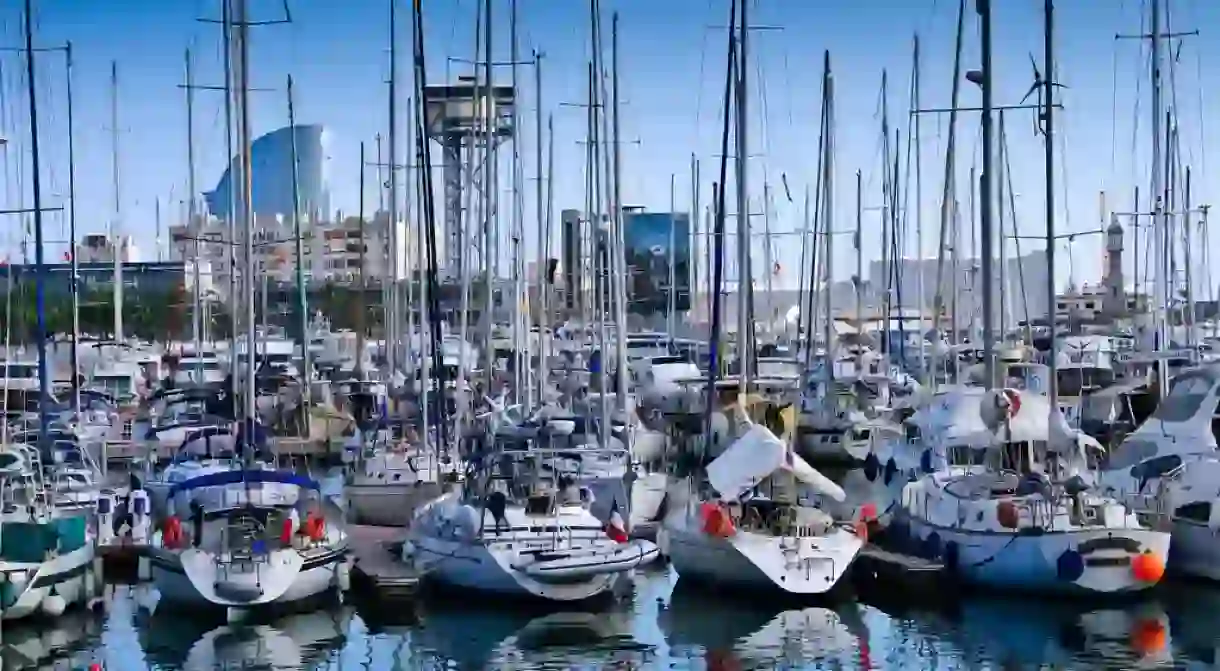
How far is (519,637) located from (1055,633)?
7.20 m

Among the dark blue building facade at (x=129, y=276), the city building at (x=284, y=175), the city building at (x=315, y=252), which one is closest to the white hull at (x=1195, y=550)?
the dark blue building facade at (x=129, y=276)

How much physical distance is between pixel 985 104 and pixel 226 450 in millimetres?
17505

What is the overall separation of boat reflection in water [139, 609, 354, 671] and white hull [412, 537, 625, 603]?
1.52 meters

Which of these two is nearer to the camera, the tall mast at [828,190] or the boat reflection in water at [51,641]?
the boat reflection in water at [51,641]

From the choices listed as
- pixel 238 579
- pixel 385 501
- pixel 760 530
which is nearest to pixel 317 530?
pixel 238 579

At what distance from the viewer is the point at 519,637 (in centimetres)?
2419

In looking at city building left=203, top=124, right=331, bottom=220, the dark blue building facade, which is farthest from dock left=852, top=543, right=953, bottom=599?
city building left=203, top=124, right=331, bottom=220

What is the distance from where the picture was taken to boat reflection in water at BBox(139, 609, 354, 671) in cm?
2302

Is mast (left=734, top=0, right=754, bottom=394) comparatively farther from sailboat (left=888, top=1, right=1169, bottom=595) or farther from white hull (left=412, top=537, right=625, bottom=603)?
white hull (left=412, top=537, right=625, bottom=603)

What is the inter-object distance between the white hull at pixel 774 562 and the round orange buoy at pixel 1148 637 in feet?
13.0

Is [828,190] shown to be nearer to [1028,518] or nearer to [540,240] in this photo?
[540,240]

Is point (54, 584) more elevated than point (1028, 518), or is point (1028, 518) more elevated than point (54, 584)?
point (1028, 518)

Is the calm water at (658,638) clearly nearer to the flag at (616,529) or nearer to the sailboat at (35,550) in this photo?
the sailboat at (35,550)

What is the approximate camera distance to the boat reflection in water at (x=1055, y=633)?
22781 millimetres
